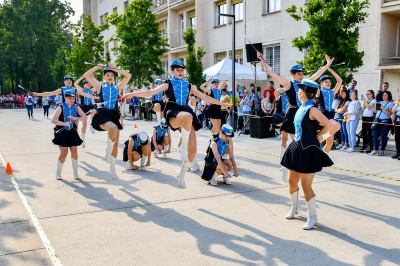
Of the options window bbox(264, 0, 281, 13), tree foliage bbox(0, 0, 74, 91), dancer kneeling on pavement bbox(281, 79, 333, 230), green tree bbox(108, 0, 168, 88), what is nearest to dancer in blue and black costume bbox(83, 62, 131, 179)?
dancer kneeling on pavement bbox(281, 79, 333, 230)

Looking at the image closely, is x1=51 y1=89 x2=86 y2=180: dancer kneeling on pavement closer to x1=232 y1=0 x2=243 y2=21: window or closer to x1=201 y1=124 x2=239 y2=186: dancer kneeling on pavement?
x1=201 y1=124 x2=239 y2=186: dancer kneeling on pavement

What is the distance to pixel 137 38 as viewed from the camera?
2684 cm

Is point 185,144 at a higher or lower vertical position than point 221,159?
higher

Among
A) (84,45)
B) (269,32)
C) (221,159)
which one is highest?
(84,45)

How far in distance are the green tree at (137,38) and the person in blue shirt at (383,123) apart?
18.1 meters

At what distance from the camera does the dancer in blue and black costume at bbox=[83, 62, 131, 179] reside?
7.79m

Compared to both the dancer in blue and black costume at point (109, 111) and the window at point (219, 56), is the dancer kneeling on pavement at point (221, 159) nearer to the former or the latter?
the dancer in blue and black costume at point (109, 111)

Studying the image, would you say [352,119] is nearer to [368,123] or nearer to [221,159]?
[368,123]

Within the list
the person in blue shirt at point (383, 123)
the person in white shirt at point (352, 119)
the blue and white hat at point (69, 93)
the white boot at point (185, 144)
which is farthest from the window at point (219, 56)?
the white boot at point (185, 144)

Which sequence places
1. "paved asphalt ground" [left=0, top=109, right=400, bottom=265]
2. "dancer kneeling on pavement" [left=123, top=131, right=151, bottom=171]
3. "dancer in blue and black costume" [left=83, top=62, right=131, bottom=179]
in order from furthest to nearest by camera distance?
1. "dancer kneeling on pavement" [left=123, top=131, right=151, bottom=171]
2. "dancer in blue and black costume" [left=83, top=62, right=131, bottom=179]
3. "paved asphalt ground" [left=0, top=109, right=400, bottom=265]

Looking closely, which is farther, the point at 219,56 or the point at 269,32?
the point at 219,56

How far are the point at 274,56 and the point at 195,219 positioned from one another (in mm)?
17880

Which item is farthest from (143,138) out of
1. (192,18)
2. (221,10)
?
(192,18)

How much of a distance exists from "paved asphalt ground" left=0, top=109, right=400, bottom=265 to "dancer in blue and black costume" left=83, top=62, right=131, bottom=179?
0.74 m
